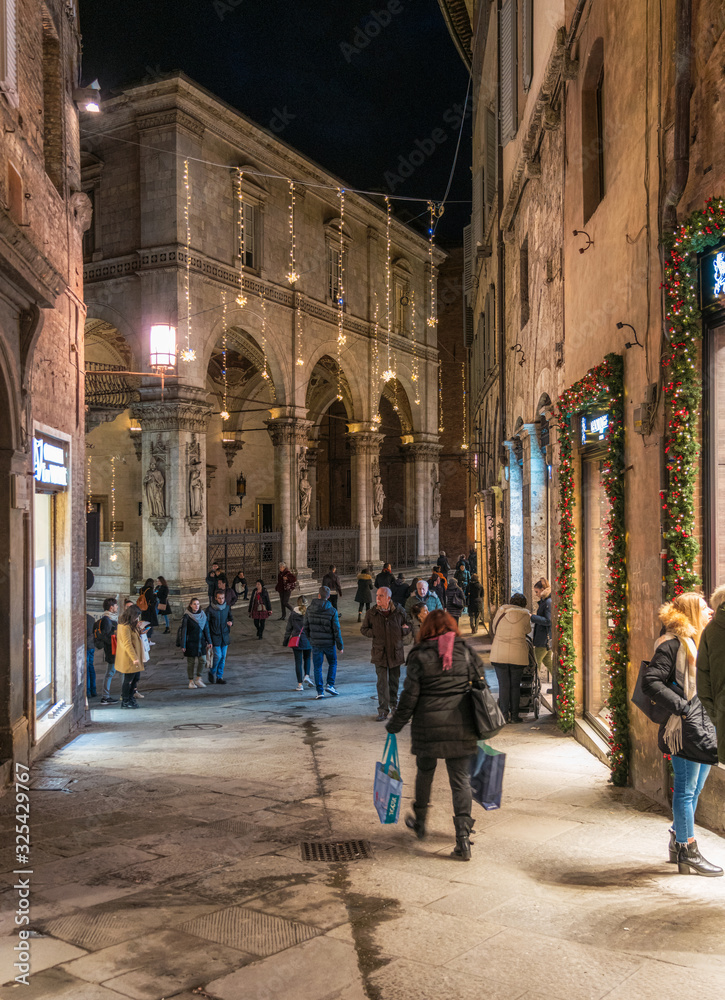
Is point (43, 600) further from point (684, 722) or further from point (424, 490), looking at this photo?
point (424, 490)

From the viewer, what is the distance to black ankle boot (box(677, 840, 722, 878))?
534 cm

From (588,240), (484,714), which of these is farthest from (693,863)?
(588,240)

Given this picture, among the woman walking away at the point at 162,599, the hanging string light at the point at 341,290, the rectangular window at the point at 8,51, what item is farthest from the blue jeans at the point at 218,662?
the hanging string light at the point at 341,290

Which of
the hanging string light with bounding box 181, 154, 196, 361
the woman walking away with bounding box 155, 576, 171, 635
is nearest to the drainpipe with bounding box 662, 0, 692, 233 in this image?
the woman walking away with bounding box 155, 576, 171, 635

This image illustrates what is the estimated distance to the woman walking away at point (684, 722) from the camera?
5.31 meters

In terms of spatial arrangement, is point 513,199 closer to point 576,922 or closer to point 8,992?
point 576,922

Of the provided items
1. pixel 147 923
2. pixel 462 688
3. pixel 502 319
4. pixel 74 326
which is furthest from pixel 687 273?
pixel 502 319

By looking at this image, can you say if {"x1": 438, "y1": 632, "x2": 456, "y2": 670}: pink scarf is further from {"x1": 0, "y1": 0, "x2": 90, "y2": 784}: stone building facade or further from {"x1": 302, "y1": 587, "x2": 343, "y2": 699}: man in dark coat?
{"x1": 302, "y1": 587, "x2": 343, "y2": 699}: man in dark coat

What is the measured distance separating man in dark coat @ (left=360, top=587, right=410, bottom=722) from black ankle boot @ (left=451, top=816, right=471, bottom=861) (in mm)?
5108

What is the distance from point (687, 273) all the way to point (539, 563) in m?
7.55

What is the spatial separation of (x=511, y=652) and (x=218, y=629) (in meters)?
6.26

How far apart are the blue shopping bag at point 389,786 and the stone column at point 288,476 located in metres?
22.9

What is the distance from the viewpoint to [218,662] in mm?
15430

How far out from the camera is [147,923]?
4723mm
